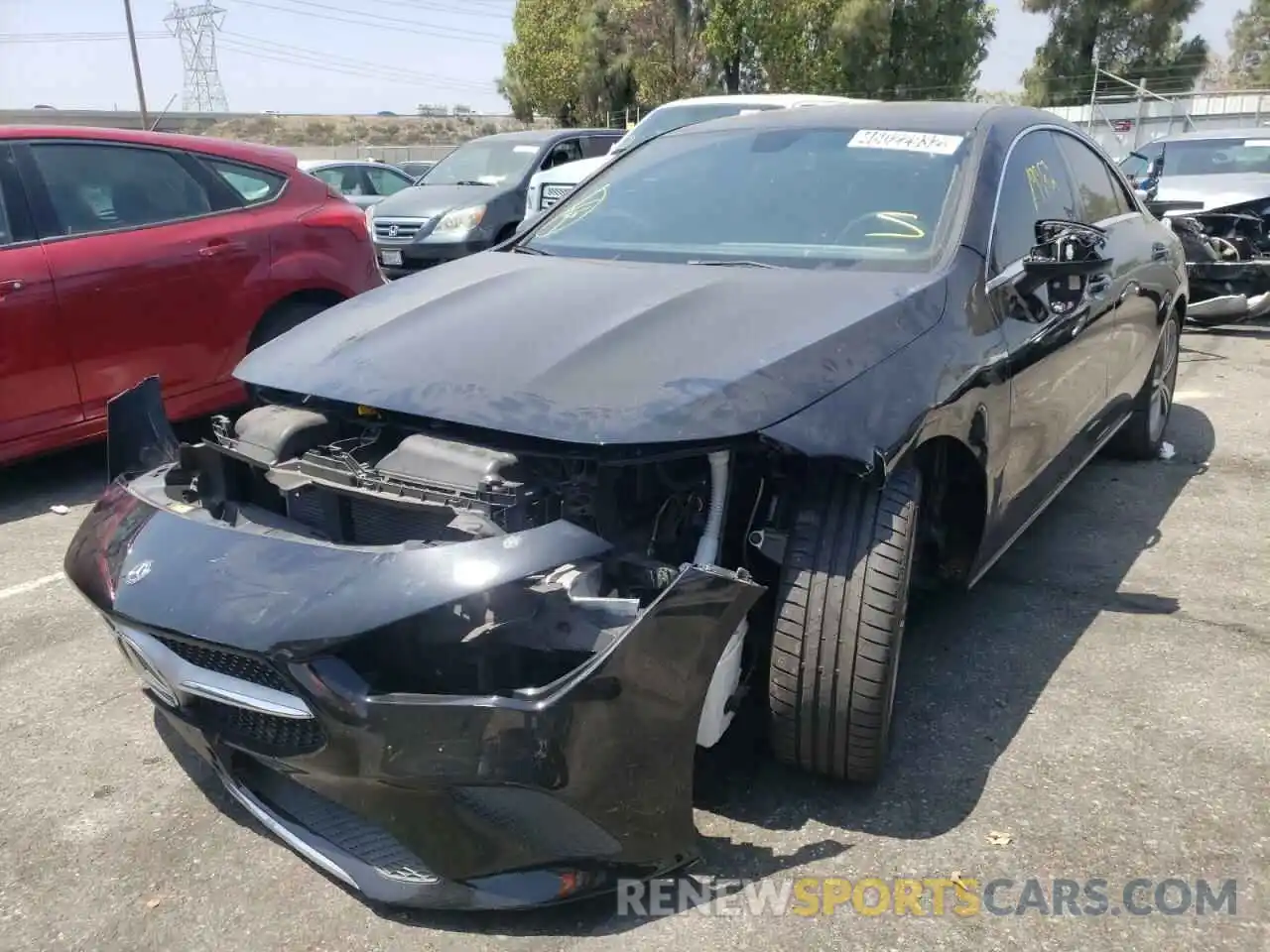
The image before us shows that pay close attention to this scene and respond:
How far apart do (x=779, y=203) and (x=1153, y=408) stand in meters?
2.73

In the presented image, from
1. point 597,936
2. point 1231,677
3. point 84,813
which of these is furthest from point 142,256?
point 1231,677

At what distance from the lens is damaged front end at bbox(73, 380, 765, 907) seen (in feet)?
6.39

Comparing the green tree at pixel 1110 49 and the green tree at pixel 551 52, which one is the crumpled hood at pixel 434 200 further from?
the green tree at pixel 1110 49

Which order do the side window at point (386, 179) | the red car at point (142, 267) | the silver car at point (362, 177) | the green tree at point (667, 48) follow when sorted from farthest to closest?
1. the green tree at point (667, 48)
2. the side window at point (386, 179)
3. the silver car at point (362, 177)
4. the red car at point (142, 267)

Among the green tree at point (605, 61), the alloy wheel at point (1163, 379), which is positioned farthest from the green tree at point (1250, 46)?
the alloy wheel at point (1163, 379)

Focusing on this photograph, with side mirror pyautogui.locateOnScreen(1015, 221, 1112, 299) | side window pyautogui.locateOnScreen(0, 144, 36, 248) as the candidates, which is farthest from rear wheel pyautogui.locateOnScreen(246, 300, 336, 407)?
side mirror pyautogui.locateOnScreen(1015, 221, 1112, 299)

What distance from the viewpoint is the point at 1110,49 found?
41844 millimetres

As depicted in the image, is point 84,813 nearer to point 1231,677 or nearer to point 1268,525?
point 1231,677

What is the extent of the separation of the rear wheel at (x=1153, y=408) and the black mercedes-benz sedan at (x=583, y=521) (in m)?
1.95

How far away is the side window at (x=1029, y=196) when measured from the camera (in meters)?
3.16

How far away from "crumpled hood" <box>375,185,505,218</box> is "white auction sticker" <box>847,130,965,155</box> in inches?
299

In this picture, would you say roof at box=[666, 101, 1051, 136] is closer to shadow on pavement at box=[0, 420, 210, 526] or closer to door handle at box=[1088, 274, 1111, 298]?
door handle at box=[1088, 274, 1111, 298]

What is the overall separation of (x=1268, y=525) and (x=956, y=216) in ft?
7.74

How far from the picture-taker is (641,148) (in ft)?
13.1
